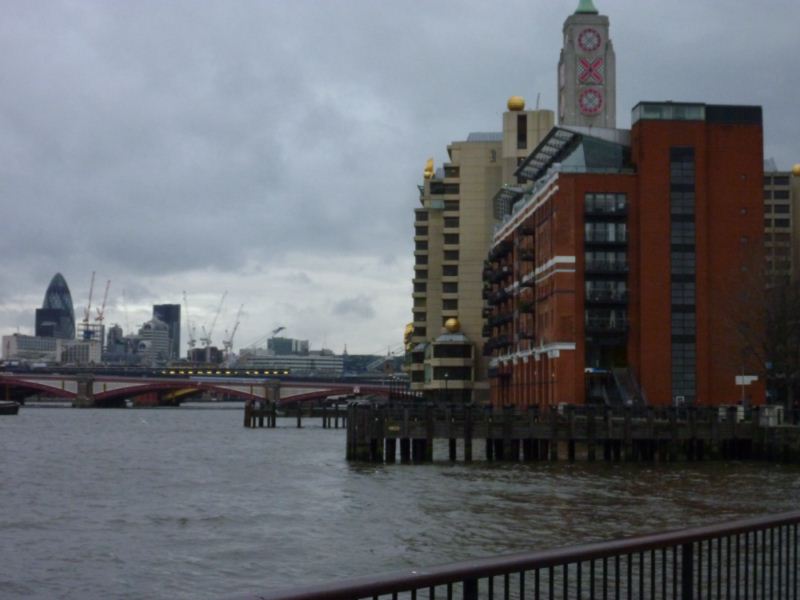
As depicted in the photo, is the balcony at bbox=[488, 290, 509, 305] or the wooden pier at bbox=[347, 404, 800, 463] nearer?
the wooden pier at bbox=[347, 404, 800, 463]

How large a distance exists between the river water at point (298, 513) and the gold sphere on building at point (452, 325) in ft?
239

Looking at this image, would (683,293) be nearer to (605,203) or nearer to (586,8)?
(605,203)

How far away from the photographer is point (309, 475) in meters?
59.3

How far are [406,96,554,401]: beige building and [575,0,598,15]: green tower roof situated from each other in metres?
25.1

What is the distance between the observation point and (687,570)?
407 inches

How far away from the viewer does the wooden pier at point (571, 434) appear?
67375 mm

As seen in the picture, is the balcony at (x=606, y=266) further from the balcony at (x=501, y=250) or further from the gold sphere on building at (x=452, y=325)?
the gold sphere on building at (x=452, y=325)

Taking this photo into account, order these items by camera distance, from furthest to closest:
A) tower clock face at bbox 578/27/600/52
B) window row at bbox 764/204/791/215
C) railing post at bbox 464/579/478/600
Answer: window row at bbox 764/204/791/215 → tower clock face at bbox 578/27/600/52 → railing post at bbox 464/579/478/600

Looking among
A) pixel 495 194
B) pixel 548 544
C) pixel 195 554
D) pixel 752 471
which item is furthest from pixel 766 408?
pixel 495 194

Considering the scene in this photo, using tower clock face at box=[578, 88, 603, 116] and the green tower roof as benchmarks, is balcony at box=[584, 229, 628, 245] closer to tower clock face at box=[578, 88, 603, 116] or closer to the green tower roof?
tower clock face at box=[578, 88, 603, 116]

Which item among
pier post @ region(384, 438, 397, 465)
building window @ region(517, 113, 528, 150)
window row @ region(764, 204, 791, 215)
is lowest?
pier post @ region(384, 438, 397, 465)

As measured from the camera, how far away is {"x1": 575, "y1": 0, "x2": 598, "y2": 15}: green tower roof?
111544mm

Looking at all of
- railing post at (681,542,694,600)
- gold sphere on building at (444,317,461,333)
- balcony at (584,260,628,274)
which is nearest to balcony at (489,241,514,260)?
gold sphere on building at (444,317,461,333)

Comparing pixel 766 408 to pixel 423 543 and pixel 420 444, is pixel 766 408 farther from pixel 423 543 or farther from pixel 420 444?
pixel 423 543
